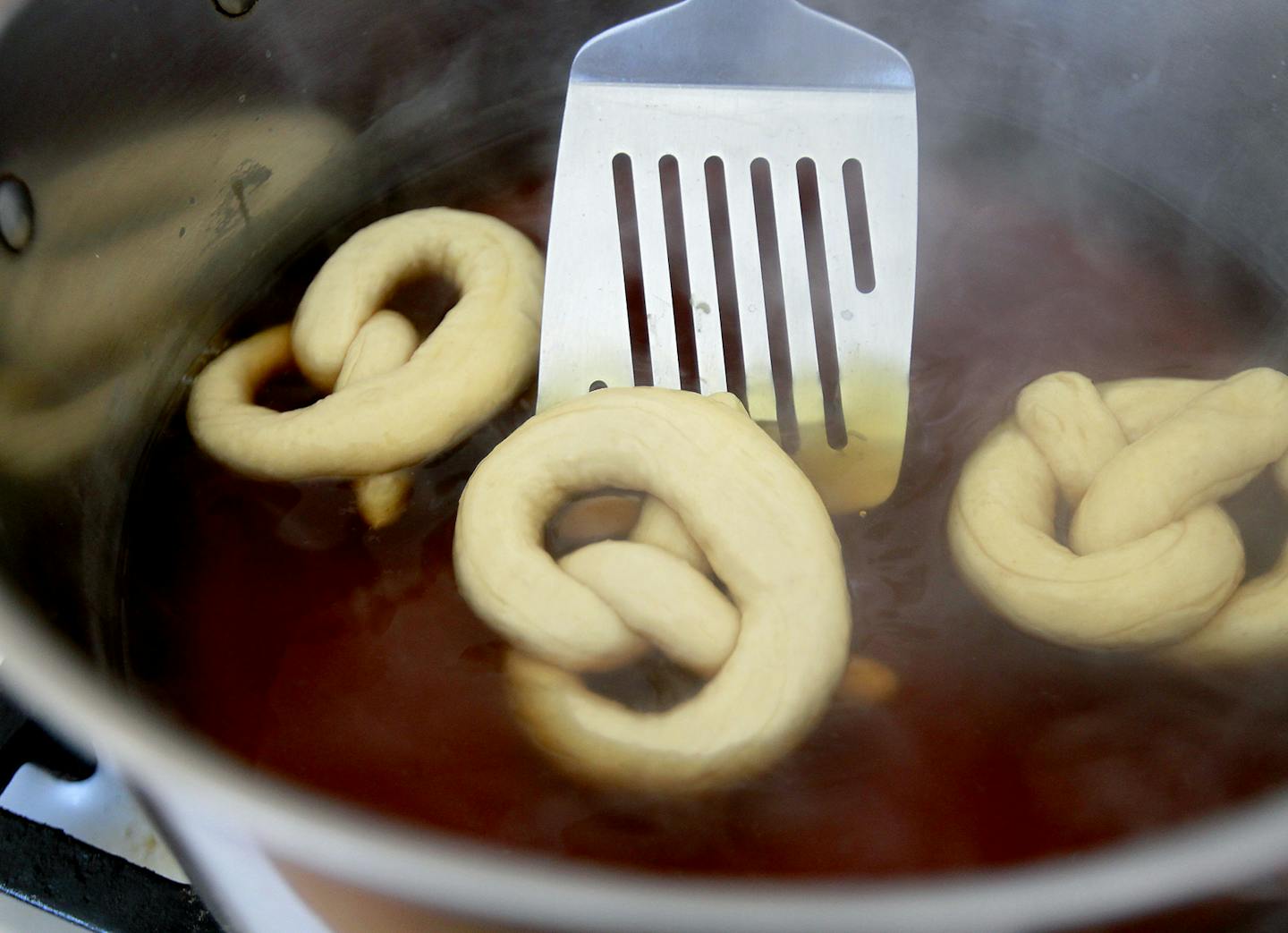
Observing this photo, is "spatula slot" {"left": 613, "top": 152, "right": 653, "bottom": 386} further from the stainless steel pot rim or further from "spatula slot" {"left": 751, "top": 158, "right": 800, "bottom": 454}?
the stainless steel pot rim

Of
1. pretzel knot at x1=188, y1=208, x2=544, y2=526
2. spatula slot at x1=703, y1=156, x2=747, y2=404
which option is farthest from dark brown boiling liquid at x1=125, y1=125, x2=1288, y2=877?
spatula slot at x1=703, y1=156, x2=747, y2=404

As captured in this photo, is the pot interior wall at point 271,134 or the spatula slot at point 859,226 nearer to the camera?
the pot interior wall at point 271,134

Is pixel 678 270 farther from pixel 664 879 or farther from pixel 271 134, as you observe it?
pixel 664 879

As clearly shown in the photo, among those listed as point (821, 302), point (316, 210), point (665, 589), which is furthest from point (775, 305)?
point (316, 210)

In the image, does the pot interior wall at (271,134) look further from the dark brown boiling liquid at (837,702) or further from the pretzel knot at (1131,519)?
the pretzel knot at (1131,519)

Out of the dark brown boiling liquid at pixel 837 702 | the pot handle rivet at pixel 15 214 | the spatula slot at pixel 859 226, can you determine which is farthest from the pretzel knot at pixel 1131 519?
the pot handle rivet at pixel 15 214

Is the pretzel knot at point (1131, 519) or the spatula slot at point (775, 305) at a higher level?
the spatula slot at point (775, 305)
